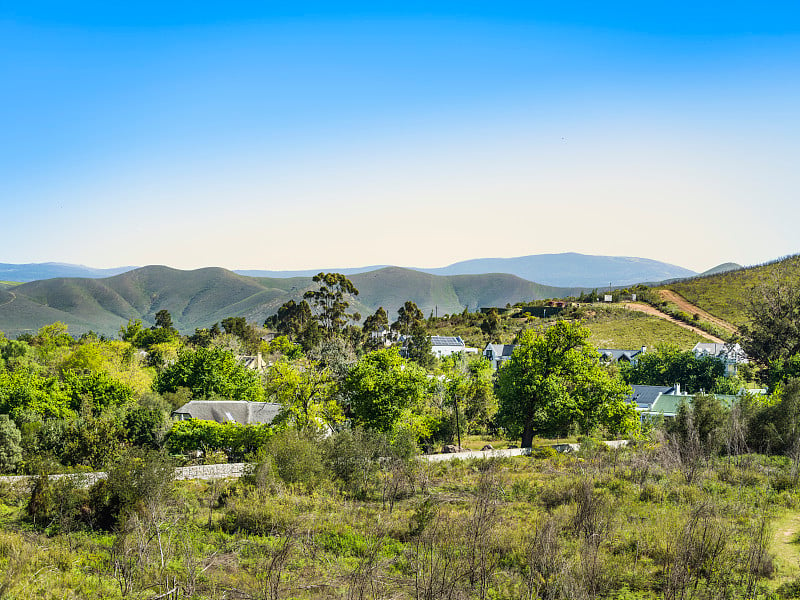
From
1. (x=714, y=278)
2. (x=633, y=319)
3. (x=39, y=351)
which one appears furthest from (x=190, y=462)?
(x=714, y=278)

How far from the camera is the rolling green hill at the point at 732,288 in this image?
3164 inches

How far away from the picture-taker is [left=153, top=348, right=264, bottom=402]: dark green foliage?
119ft

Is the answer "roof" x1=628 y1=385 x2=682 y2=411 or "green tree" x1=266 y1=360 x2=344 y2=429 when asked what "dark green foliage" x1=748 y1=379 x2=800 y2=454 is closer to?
"green tree" x1=266 y1=360 x2=344 y2=429

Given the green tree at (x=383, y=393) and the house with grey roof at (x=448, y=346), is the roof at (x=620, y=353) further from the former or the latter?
the green tree at (x=383, y=393)

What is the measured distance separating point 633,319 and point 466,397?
55.5 m

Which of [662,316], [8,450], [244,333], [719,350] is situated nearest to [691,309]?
[662,316]

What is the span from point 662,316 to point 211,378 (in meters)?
70.2

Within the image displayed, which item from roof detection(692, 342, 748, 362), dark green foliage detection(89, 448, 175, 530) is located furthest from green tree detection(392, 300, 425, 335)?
dark green foliage detection(89, 448, 175, 530)

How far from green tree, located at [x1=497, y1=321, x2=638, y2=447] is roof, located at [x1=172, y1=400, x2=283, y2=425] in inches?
475

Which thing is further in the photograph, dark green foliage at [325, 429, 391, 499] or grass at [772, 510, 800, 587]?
dark green foliage at [325, 429, 391, 499]

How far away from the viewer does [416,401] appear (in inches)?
1053

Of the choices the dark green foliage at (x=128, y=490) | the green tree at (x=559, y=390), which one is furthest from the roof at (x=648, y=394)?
the dark green foliage at (x=128, y=490)

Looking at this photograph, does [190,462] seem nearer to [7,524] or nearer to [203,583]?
[7,524]

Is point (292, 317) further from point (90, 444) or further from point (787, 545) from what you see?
point (787, 545)
